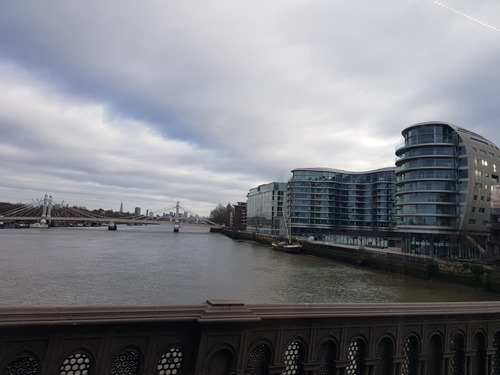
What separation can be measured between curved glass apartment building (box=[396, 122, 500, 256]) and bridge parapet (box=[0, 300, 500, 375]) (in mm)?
51697

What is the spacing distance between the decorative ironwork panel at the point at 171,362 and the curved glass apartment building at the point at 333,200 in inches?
3835

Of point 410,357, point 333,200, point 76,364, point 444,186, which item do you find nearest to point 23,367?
point 76,364

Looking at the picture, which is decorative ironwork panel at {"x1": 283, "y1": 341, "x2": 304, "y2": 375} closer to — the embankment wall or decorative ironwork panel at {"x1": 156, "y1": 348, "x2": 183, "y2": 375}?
decorative ironwork panel at {"x1": 156, "y1": 348, "x2": 183, "y2": 375}

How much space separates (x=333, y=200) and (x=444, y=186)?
51.9 meters

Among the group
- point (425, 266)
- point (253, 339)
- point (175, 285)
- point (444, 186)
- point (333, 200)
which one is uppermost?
point (333, 200)

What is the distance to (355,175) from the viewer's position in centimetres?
10756

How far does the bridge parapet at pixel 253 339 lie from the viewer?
261 cm

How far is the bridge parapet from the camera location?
8.55ft

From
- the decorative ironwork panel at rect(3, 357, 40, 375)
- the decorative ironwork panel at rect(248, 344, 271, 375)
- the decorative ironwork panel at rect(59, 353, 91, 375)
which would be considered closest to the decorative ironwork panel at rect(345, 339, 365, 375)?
the decorative ironwork panel at rect(248, 344, 271, 375)

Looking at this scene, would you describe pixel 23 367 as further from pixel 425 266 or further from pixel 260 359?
pixel 425 266

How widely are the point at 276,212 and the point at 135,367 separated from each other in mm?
123202

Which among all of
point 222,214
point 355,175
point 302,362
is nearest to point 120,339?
point 302,362

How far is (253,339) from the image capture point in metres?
3.13

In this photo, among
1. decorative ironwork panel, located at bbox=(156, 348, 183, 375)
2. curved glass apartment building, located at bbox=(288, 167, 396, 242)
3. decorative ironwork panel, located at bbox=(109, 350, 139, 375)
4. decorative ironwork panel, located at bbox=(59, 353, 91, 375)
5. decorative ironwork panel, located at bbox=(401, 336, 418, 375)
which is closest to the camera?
decorative ironwork panel, located at bbox=(59, 353, 91, 375)
